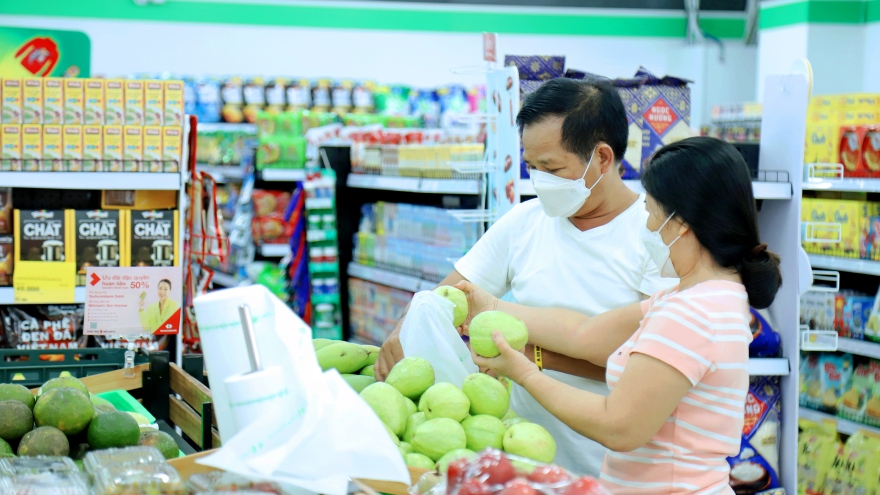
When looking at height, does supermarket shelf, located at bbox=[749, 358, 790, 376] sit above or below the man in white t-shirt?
below

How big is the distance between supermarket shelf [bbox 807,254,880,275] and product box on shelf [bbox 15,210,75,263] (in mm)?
3644

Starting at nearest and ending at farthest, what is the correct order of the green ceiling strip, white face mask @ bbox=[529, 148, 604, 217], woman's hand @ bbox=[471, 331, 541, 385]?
woman's hand @ bbox=[471, 331, 541, 385] < white face mask @ bbox=[529, 148, 604, 217] < the green ceiling strip

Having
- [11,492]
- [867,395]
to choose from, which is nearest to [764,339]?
[867,395]

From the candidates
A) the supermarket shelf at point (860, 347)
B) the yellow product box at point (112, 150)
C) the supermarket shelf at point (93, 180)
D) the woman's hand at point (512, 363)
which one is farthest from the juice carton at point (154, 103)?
the supermarket shelf at point (860, 347)

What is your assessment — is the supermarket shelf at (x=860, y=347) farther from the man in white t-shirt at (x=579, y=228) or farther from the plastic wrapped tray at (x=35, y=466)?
the plastic wrapped tray at (x=35, y=466)

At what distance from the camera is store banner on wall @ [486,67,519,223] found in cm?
346

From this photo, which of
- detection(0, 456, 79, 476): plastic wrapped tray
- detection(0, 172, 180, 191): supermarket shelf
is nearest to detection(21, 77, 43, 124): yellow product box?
detection(0, 172, 180, 191): supermarket shelf

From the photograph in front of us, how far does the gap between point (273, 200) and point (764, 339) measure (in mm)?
4505

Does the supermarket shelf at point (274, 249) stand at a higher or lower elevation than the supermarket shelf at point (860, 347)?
higher

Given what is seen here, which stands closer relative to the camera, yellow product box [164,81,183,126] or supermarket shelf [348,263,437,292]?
yellow product box [164,81,183,126]

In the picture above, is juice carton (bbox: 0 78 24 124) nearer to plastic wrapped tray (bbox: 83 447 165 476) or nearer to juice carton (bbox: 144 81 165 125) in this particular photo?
juice carton (bbox: 144 81 165 125)

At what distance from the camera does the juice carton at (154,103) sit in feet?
13.4

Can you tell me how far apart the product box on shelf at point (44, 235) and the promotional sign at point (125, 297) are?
5.51ft

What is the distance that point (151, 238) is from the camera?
404cm
